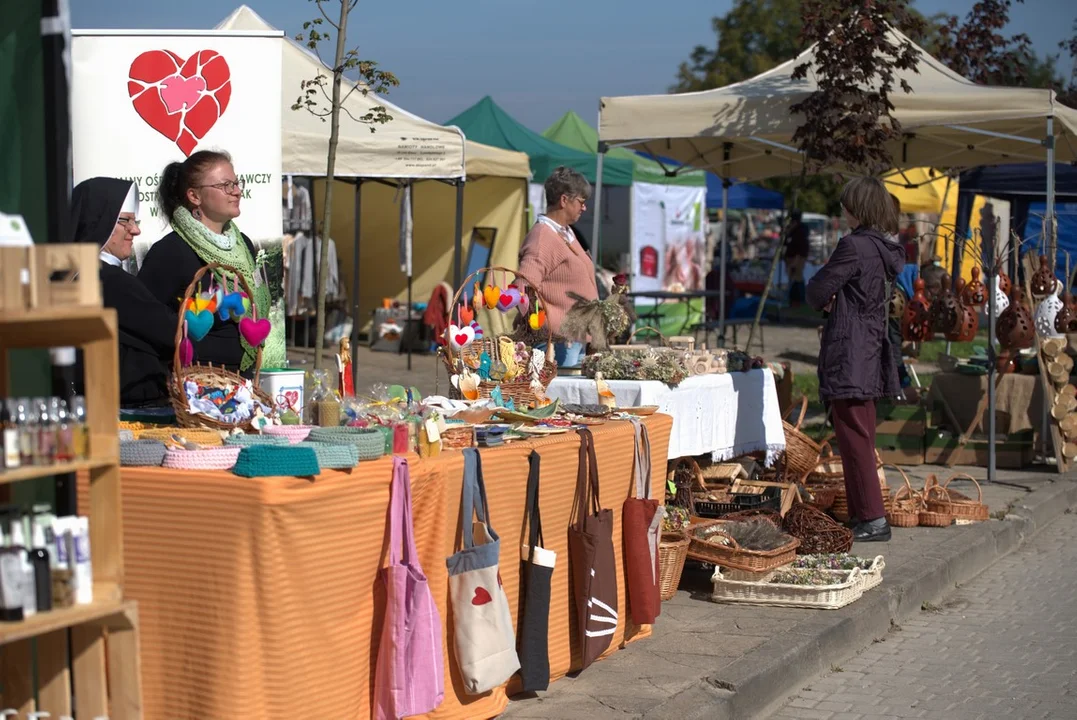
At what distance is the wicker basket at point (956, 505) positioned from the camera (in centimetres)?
759

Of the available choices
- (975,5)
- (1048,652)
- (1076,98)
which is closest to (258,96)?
(1048,652)

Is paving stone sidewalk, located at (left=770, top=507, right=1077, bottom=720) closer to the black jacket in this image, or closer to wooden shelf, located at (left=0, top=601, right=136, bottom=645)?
the black jacket

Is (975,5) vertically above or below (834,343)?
above

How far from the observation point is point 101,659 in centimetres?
283

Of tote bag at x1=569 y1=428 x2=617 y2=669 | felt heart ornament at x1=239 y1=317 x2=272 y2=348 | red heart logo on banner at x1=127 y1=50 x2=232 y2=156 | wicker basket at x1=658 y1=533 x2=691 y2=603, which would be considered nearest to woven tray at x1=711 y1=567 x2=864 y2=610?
wicker basket at x1=658 y1=533 x2=691 y2=603

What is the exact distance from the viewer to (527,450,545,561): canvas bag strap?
4.34 m

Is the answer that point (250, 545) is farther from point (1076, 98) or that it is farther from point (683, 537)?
point (1076, 98)

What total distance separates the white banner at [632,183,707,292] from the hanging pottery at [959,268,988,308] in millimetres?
9970

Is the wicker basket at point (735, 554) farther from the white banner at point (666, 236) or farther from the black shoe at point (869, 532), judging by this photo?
the white banner at point (666, 236)

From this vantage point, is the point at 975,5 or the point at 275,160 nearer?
the point at 275,160

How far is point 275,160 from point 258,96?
0.32 meters

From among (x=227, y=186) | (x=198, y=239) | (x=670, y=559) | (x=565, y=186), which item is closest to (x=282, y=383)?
(x=198, y=239)

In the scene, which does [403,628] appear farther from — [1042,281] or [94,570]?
[1042,281]

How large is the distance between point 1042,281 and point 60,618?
26.8 ft
